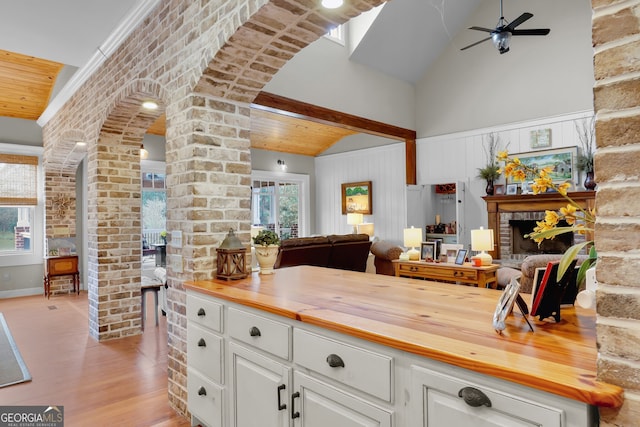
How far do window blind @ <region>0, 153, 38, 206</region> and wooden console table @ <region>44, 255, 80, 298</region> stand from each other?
1124mm

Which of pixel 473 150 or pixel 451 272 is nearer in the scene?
pixel 451 272

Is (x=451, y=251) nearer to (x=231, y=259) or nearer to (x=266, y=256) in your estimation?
(x=266, y=256)

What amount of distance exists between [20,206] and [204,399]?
6232 millimetres

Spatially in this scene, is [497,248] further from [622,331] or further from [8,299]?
[8,299]

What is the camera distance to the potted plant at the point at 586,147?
565 centimetres

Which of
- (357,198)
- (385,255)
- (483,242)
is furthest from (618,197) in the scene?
(357,198)

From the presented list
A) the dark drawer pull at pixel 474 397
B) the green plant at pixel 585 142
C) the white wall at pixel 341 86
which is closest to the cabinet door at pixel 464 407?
the dark drawer pull at pixel 474 397

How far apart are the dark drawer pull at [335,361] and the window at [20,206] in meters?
7.11

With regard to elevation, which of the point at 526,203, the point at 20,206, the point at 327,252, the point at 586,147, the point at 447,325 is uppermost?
the point at 586,147

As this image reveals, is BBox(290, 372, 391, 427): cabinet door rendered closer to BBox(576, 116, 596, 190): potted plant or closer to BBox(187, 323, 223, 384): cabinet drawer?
BBox(187, 323, 223, 384): cabinet drawer

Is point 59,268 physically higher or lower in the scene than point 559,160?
lower

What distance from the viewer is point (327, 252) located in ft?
17.8

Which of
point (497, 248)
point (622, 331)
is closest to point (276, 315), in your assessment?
point (622, 331)

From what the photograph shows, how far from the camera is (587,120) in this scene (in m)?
5.84
